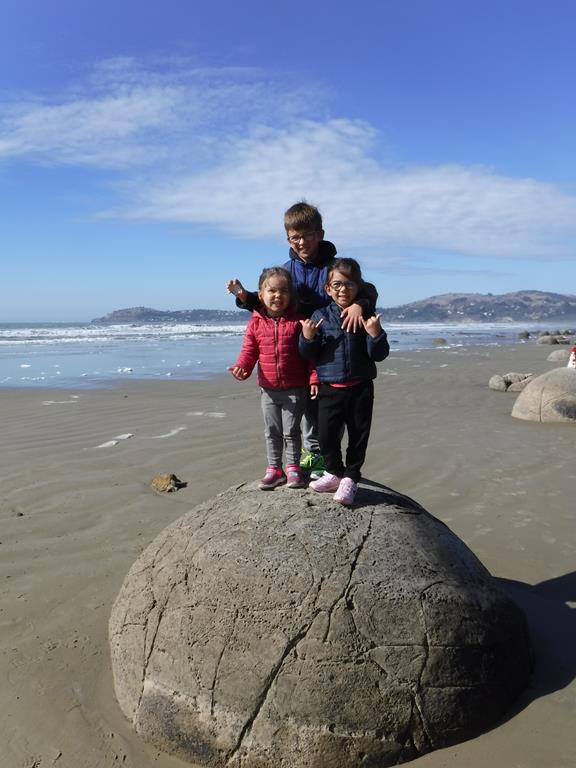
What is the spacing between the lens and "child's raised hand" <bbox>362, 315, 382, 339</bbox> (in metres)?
3.62

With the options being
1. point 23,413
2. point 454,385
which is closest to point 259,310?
point 23,413

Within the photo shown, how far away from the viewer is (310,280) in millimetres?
4320

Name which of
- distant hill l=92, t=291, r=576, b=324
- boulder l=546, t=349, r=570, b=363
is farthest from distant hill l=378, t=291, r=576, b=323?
boulder l=546, t=349, r=570, b=363

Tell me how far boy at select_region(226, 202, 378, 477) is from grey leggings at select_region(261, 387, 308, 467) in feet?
0.37

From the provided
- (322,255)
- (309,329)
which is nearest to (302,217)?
(322,255)

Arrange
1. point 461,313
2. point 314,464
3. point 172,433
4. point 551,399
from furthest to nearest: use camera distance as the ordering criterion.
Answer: point 461,313
point 551,399
point 172,433
point 314,464

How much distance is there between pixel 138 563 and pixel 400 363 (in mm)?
18917

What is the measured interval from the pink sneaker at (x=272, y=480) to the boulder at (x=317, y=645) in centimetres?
30

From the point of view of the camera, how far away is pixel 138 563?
378 centimetres

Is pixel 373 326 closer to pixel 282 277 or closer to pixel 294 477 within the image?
pixel 282 277

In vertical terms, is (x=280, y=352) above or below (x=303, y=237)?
below

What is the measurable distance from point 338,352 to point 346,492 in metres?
0.85

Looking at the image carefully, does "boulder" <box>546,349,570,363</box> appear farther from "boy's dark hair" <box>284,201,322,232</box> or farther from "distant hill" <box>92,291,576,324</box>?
"distant hill" <box>92,291,576,324</box>

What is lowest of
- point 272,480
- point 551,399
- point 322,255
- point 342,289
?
point 551,399
